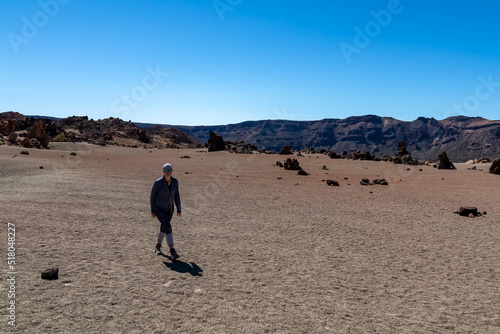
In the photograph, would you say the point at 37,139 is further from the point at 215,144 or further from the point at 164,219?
the point at 164,219

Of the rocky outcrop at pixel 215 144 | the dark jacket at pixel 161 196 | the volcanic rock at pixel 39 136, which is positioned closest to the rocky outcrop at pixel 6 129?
the volcanic rock at pixel 39 136

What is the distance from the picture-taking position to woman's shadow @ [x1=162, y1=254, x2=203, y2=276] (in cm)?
777

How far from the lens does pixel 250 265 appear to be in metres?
8.48

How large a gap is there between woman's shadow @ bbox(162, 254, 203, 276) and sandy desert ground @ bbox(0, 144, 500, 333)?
0.06 m

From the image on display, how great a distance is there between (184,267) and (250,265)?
5.19 feet

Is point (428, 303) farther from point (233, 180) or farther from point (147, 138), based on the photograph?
point (147, 138)

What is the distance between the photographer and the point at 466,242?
1111 centimetres

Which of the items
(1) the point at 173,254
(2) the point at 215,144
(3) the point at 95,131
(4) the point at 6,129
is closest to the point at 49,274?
(1) the point at 173,254

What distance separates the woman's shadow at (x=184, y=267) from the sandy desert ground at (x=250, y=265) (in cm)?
6

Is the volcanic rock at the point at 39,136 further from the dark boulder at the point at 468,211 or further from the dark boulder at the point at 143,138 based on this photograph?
the dark boulder at the point at 468,211

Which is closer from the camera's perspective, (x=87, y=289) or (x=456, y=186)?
(x=87, y=289)

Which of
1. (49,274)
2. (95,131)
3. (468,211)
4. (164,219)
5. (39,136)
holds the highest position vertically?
(95,131)

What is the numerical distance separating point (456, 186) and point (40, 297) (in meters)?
24.7

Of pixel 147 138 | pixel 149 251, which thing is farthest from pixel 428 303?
pixel 147 138
